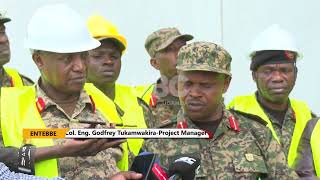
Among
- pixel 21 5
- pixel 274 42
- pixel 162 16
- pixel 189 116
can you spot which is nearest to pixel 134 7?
pixel 162 16

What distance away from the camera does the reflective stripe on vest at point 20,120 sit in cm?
369

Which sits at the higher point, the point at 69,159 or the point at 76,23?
the point at 76,23

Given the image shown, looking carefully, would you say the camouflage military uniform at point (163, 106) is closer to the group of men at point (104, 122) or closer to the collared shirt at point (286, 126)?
the collared shirt at point (286, 126)

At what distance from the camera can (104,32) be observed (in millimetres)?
5520

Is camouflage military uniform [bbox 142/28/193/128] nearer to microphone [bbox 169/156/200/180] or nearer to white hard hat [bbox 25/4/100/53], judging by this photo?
white hard hat [bbox 25/4/100/53]

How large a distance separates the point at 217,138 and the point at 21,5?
2.80 m

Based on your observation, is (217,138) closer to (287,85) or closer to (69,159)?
(69,159)

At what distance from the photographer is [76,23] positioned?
13.2 ft

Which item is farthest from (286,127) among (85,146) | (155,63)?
(85,146)

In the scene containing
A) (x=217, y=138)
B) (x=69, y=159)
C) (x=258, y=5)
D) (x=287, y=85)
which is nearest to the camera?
(x=69, y=159)

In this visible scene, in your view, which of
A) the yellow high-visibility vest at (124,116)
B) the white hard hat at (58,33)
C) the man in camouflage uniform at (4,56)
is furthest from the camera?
the man in camouflage uniform at (4,56)

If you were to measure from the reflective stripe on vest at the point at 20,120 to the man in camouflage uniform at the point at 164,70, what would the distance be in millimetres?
1781

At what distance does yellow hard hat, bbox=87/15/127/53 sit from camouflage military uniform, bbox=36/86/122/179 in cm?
148

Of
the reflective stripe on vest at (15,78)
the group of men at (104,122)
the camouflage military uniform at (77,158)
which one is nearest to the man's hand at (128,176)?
the group of men at (104,122)
